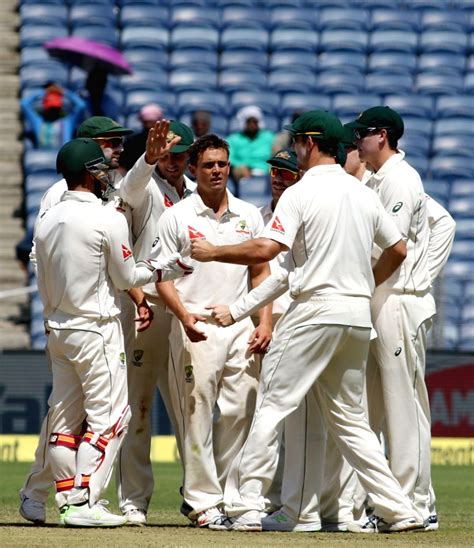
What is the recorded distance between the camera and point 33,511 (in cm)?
711

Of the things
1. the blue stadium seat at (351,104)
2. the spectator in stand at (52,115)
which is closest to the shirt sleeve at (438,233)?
the spectator in stand at (52,115)

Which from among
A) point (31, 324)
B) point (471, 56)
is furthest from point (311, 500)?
point (471, 56)

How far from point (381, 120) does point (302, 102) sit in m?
10.1

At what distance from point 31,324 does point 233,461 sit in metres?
5.80

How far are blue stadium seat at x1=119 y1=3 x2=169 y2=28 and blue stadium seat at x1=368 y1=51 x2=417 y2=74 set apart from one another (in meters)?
2.81

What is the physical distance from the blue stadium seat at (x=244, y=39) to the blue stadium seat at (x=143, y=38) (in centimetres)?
78

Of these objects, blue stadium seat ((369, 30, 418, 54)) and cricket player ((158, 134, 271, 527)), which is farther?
blue stadium seat ((369, 30, 418, 54))

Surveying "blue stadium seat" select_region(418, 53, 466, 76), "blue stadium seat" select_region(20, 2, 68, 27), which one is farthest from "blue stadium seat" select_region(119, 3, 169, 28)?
"blue stadium seat" select_region(418, 53, 466, 76)

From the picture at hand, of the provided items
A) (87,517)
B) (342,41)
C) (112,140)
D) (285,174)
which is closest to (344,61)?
(342,41)

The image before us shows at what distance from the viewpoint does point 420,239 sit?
7.33 meters

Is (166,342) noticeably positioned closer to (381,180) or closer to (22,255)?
(381,180)

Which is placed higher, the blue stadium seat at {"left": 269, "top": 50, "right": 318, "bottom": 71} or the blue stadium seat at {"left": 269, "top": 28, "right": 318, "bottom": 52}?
the blue stadium seat at {"left": 269, "top": 28, "right": 318, "bottom": 52}

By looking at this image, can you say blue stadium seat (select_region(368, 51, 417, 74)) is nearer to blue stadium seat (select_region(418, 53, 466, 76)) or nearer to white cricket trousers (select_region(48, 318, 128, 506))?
blue stadium seat (select_region(418, 53, 466, 76))

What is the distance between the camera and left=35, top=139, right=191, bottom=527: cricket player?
675cm
